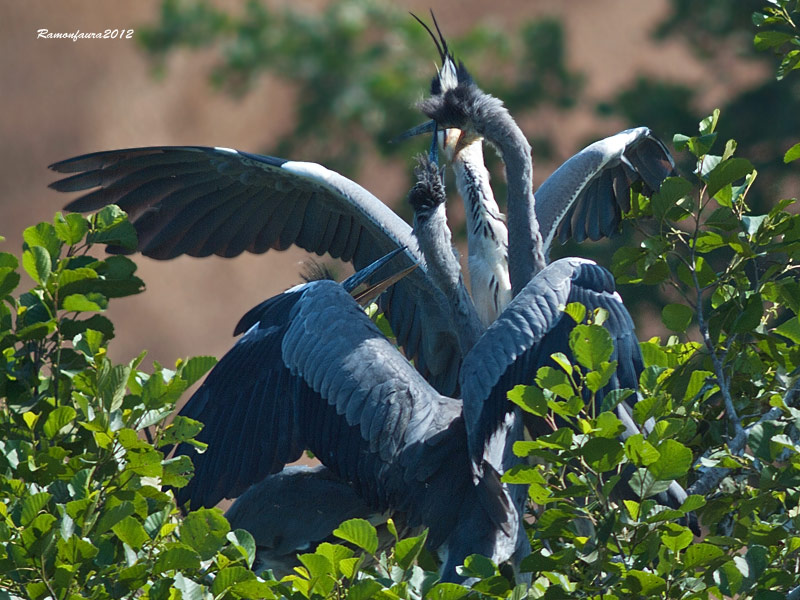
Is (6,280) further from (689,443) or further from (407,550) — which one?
(689,443)

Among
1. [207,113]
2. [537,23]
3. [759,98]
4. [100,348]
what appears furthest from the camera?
[207,113]

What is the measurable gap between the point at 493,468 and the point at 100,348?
0.96 m

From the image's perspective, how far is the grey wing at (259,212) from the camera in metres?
3.79

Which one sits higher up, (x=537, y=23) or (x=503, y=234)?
(x=537, y=23)

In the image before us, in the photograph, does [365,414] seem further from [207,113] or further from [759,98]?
[207,113]

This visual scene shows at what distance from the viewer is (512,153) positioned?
345cm

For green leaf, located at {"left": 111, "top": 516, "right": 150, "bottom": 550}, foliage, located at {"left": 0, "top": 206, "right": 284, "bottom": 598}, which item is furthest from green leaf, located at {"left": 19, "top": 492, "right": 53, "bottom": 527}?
green leaf, located at {"left": 111, "top": 516, "right": 150, "bottom": 550}

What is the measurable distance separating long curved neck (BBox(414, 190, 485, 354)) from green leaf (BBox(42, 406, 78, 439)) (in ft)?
4.18

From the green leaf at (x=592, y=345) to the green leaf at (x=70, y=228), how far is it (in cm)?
101

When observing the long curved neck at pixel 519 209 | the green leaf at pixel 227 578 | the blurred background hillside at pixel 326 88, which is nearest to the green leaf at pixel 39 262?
the green leaf at pixel 227 578

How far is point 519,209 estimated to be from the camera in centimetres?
339

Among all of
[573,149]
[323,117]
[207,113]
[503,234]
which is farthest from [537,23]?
[503,234]

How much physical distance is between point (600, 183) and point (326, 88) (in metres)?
6.78

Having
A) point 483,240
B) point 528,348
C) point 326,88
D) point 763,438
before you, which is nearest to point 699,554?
point 763,438
